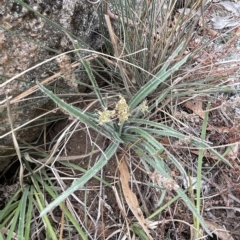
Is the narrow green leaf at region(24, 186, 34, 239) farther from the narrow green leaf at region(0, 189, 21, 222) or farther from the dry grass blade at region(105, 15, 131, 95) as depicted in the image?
the dry grass blade at region(105, 15, 131, 95)

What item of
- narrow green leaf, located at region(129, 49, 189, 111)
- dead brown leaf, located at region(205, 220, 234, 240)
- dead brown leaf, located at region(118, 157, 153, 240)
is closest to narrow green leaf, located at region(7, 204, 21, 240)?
dead brown leaf, located at region(118, 157, 153, 240)

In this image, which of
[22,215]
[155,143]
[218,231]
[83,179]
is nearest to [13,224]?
[22,215]

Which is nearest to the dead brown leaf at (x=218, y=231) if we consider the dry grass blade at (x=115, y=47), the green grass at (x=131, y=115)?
the green grass at (x=131, y=115)

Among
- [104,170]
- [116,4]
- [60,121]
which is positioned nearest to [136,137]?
[104,170]

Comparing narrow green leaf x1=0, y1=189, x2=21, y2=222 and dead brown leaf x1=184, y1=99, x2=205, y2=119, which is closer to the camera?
narrow green leaf x1=0, y1=189, x2=21, y2=222

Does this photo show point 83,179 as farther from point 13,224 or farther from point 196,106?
point 196,106

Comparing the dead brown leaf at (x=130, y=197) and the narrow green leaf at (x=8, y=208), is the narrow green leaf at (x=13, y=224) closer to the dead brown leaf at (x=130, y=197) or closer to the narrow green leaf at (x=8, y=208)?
the narrow green leaf at (x=8, y=208)

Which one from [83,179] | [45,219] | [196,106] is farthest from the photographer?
[196,106]
